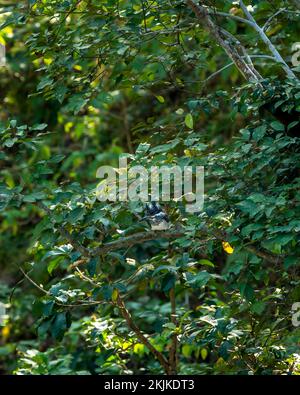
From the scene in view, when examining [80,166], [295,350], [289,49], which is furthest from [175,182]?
[80,166]

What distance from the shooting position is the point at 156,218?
219 cm

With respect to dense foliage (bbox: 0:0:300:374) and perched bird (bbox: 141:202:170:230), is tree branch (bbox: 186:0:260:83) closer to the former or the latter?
dense foliage (bbox: 0:0:300:374)

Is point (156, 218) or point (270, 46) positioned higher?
point (270, 46)

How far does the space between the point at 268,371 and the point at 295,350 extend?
0.52 feet

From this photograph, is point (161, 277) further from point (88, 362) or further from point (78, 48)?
point (88, 362)

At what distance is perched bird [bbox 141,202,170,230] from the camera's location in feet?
7.20

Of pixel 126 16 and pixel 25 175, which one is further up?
pixel 126 16

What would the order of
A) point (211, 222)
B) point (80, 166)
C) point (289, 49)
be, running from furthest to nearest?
1. point (80, 166)
2. point (289, 49)
3. point (211, 222)

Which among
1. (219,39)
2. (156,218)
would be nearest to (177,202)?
(156,218)

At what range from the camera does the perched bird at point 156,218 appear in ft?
7.20

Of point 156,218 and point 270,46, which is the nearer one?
point 156,218

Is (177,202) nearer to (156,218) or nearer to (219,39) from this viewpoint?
(156,218)

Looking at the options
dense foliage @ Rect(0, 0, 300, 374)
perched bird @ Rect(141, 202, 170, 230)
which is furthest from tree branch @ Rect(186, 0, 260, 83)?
perched bird @ Rect(141, 202, 170, 230)

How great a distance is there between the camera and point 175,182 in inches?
82.5
